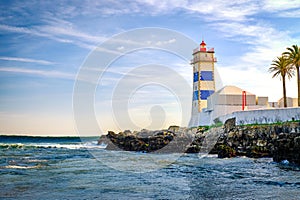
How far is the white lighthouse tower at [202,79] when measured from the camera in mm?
50281

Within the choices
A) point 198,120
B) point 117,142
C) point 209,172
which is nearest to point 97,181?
point 209,172

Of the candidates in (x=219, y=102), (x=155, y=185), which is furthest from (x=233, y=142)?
(x=155, y=185)

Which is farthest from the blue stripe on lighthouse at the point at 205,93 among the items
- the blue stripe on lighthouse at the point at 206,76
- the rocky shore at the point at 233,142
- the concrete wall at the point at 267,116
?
the concrete wall at the point at 267,116

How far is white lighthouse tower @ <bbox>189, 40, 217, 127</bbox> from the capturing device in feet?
165

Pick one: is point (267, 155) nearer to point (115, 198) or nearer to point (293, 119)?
point (293, 119)

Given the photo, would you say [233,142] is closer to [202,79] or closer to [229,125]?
[229,125]

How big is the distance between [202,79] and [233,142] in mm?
22002

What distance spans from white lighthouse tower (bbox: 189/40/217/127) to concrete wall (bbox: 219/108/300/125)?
13.4 metres

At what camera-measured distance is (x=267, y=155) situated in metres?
25.1

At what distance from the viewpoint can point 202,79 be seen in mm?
50656

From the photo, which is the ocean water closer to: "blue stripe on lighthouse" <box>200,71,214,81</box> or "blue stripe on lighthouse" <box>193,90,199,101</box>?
"blue stripe on lighthouse" <box>193,90,199,101</box>

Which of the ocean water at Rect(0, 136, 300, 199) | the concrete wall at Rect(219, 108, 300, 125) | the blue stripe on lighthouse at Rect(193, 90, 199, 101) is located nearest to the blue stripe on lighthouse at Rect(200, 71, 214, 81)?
the blue stripe on lighthouse at Rect(193, 90, 199, 101)

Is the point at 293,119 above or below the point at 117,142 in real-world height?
above

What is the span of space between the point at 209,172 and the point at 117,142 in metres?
31.2
